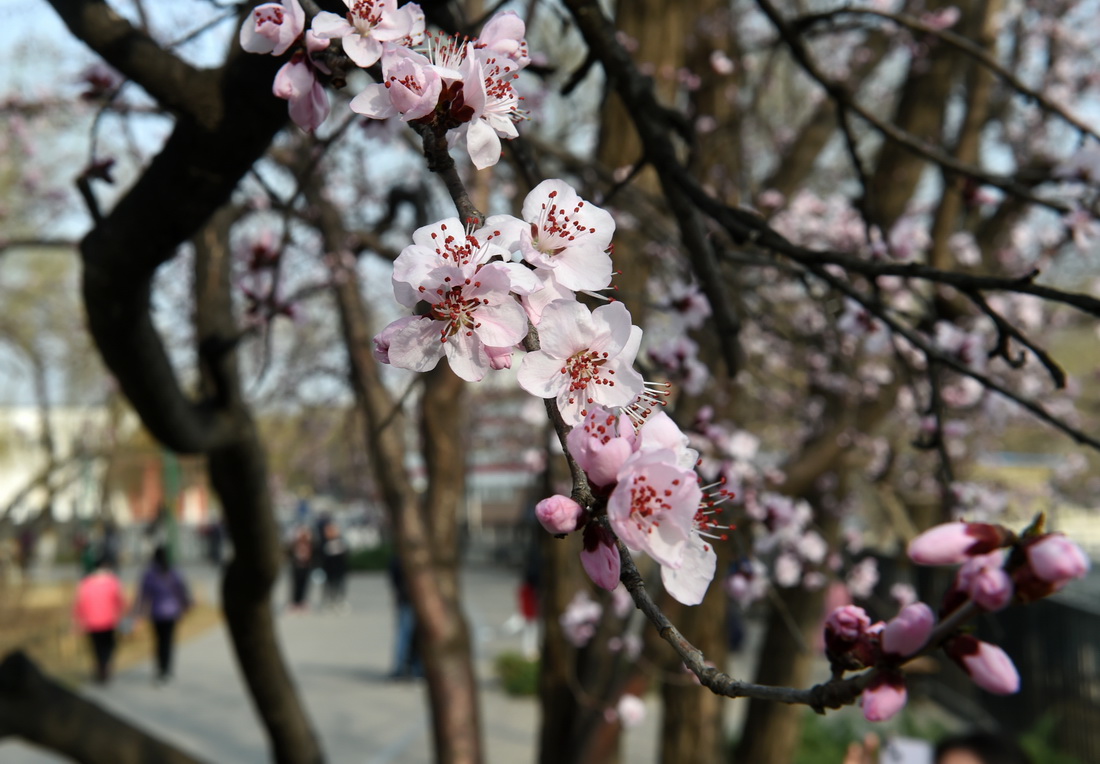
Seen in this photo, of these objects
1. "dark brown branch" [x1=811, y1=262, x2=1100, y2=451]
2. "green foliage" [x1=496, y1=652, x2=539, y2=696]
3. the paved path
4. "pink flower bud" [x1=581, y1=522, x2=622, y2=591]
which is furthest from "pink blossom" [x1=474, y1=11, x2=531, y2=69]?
"green foliage" [x1=496, y1=652, x2=539, y2=696]

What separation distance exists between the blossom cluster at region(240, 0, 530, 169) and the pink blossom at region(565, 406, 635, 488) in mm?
347

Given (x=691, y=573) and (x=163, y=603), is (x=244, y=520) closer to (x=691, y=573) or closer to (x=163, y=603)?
(x=691, y=573)

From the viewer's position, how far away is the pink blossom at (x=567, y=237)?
106 centimetres

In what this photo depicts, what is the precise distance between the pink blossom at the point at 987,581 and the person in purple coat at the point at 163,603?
12127 mm

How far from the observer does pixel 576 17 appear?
2.10m

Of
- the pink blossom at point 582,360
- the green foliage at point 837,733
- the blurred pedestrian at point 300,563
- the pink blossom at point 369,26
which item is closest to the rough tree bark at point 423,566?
the pink blossom at point 369,26

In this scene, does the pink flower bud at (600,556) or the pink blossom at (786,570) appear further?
the pink blossom at (786,570)

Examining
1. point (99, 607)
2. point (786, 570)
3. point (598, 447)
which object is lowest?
point (99, 607)

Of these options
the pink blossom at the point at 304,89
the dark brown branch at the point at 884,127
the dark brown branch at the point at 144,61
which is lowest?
the pink blossom at the point at 304,89

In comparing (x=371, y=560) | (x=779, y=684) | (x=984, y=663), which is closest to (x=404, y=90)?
(x=984, y=663)

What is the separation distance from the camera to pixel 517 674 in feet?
36.6

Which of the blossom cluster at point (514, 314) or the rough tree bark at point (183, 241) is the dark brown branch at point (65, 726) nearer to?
the rough tree bark at point (183, 241)

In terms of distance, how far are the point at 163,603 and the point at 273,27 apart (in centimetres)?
1177

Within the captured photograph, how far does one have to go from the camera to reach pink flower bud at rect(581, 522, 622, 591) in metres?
0.96
